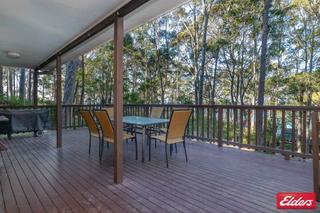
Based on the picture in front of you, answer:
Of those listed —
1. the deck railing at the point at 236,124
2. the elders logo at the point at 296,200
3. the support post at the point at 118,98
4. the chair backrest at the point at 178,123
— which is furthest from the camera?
the deck railing at the point at 236,124

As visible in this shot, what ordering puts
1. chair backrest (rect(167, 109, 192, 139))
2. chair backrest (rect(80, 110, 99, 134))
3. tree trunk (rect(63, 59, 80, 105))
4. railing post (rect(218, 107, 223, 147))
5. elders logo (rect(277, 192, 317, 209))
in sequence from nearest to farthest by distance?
1. elders logo (rect(277, 192, 317, 209))
2. chair backrest (rect(167, 109, 192, 139))
3. chair backrest (rect(80, 110, 99, 134))
4. railing post (rect(218, 107, 223, 147))
5. tree trunk (rect(63, 59, 80, 105))

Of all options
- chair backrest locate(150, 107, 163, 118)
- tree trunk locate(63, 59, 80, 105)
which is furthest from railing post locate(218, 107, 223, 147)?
tree trunk locate(63, 59, 80, 105)

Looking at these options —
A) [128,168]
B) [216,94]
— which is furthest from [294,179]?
[216,94]

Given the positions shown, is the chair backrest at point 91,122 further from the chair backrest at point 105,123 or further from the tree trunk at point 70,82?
the tree trunk at point 70,82

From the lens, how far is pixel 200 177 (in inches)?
131

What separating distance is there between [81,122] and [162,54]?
211 inches

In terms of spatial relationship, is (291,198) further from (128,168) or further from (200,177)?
(128,168)

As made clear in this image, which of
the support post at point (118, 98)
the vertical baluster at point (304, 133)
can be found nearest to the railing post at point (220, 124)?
the vertical baluster at point (304, 133)

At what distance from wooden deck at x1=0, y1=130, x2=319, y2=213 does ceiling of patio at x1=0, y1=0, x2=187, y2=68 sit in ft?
7.58

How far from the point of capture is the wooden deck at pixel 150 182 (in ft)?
8.14

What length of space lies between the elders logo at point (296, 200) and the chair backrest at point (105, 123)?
2602mm

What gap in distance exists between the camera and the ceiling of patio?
9.68ft

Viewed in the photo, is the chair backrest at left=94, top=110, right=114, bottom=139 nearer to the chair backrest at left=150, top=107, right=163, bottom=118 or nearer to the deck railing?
the chair backrest at left=150, top=107, right=163, bottom=118

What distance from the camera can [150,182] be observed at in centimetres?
316
